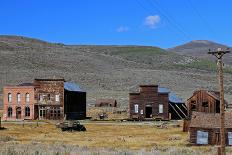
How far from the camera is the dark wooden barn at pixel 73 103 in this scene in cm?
7910

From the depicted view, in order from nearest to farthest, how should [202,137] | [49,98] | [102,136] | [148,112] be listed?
[202,137] → [102,136] → [49,98] → [148,112]

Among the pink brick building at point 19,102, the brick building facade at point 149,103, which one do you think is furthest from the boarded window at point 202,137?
the pink brick building at point 19,102

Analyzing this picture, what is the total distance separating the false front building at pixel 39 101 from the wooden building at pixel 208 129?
34213 mm

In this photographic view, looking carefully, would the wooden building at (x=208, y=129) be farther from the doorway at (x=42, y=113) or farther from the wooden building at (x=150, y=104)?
the doorway at (x=42, y=113)

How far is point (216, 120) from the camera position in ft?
152

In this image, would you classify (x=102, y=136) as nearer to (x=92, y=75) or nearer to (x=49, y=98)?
(x=49, y=98)

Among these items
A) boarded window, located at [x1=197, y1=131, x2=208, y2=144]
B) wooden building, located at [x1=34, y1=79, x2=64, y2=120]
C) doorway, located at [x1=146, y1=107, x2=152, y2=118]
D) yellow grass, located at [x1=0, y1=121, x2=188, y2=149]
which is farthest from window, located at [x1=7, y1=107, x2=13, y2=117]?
boarded window, located at [x1=197, y1=131, x2=208, y2=144]

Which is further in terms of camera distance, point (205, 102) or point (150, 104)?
point (150, 104)

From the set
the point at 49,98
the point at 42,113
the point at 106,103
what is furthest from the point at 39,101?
the point at 106,103

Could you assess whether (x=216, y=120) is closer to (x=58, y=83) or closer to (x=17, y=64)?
(x=58, y=83)

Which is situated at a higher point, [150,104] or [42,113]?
[150,104]

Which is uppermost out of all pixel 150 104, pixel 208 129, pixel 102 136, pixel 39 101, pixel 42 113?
pixel 39 101

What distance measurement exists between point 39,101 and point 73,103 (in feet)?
19.5

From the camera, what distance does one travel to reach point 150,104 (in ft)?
264
